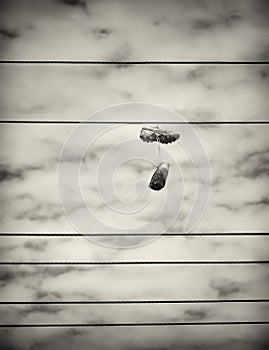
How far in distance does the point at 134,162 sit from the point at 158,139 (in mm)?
142

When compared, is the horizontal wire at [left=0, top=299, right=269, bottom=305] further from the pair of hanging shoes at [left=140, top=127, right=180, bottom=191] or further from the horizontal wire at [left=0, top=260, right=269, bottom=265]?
the pair of hanging shoes at [left=140, top=127, right=180, bottom=191]

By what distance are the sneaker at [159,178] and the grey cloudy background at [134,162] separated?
0.27 feet

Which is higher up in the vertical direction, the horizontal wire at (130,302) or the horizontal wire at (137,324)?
the horizontal wire at (130,302)

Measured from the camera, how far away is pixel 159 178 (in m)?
1.24

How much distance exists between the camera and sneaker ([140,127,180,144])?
1.22 metres

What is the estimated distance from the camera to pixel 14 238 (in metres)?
1.36

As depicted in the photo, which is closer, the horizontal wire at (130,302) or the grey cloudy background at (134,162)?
the grey cloudy background at (134,162)

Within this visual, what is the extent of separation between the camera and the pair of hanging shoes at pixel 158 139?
1.23 m

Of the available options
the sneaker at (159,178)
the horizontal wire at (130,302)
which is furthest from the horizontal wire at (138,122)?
the horizontal wire at (130,302)

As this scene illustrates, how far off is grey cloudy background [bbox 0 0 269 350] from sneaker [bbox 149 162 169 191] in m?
0.08

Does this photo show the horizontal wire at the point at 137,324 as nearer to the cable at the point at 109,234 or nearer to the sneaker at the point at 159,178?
the cable at the point at 109,234

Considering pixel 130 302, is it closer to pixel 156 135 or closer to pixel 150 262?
pixel 150 262

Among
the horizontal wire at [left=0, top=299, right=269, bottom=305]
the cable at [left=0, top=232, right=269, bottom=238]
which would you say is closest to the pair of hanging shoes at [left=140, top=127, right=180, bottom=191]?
the cable at [left=0, top=232, right=269, bottom=238]

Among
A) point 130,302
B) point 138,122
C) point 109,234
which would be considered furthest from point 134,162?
point 130,302
